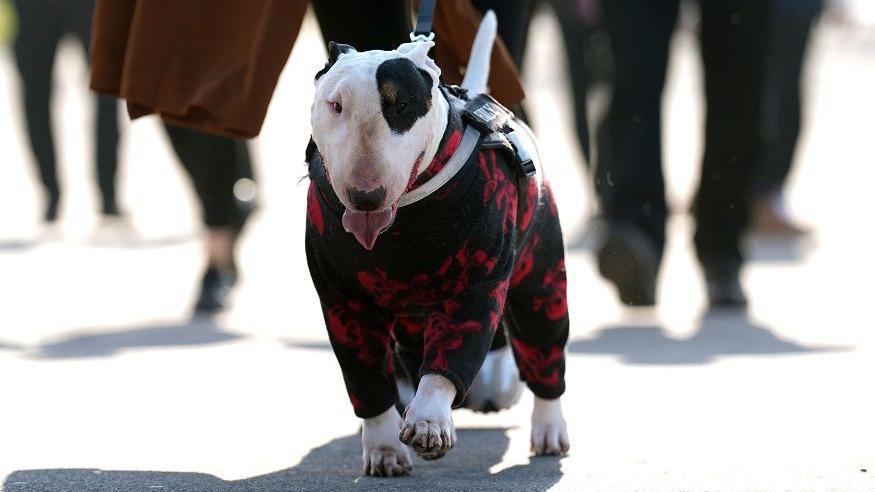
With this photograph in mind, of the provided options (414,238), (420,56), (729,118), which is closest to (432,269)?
(414,238)

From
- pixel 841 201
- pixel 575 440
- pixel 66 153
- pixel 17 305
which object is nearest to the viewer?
pixel 575 440

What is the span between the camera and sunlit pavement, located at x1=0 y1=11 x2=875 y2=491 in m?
3.71

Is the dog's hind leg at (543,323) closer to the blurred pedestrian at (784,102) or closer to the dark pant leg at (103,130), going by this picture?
the blurred pedestrian at (784,102)

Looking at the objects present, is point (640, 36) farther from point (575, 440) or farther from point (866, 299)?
point (575, 440)

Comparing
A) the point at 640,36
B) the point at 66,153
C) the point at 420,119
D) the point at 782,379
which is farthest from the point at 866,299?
the point at 66,153

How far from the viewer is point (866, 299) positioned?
6.54m

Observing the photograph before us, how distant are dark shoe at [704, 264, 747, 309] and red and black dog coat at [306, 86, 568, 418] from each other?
277 centimetres

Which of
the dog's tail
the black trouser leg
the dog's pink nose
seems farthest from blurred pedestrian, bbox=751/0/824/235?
the dog's pink nose

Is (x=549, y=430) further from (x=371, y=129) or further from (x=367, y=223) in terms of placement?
(x=371, y=129)

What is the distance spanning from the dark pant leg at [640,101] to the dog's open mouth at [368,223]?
304 cm

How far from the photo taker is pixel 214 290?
652cm

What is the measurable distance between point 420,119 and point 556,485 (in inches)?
32.3

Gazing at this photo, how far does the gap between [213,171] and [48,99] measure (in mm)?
3073

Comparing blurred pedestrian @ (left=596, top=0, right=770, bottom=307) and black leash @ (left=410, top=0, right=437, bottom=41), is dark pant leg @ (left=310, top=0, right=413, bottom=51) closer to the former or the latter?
black leash @ (left=410, top=0, right=437, bottom=41)
